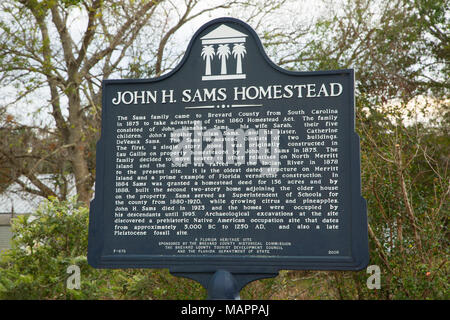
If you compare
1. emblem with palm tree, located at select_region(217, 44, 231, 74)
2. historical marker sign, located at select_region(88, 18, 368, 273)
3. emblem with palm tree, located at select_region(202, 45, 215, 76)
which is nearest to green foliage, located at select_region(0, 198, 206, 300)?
historical marker sign, located at select_region(88, 18, 368, 273)

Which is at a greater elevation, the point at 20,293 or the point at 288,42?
the point at 288,42

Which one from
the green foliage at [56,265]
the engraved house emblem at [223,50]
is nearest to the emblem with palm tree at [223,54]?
the engraved house emblem at [223,50]

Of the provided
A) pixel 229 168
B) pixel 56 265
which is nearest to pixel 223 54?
pixel 229 168

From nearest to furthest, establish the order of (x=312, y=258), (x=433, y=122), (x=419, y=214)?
(x=312, y=258) → (x=419, y=214) → (x=433, y=122)

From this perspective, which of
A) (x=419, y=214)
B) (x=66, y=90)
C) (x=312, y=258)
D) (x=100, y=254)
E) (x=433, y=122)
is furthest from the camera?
(x=433, y=122)

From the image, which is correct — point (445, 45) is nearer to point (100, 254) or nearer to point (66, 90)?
point (66, 90)

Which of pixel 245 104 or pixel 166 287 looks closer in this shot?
pixel 245 104

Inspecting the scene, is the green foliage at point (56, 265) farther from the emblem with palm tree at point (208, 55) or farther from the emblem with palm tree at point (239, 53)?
the emblem with palm tree at point (239, 53)

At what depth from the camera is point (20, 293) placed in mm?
5824

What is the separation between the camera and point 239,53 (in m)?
4.94

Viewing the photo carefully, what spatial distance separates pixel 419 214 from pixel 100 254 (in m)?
4.44

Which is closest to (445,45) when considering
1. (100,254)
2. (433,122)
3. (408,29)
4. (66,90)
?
(408,29)

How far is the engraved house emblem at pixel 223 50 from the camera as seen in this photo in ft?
16.2

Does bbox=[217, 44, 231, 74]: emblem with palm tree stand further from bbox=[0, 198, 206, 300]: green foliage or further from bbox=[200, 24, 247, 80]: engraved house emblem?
bbox=[0, 198, 206, 300]: green foliage
